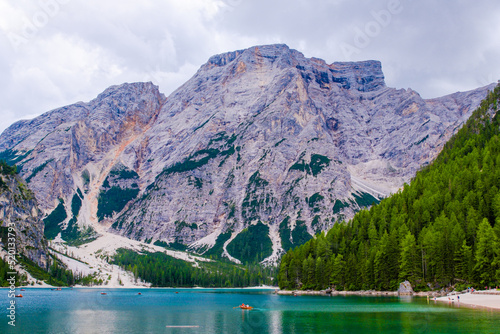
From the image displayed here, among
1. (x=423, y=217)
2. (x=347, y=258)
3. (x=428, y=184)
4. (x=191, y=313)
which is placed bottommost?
(x=191, y=313)

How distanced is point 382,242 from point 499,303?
4332 centimetres

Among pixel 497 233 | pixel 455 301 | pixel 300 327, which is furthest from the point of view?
pixel 497 233

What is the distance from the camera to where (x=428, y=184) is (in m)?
134

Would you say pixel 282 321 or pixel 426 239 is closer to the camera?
pixel 282 321

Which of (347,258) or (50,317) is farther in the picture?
(347,258)

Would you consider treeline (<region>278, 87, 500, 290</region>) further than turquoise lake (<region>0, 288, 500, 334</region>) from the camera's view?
Yes

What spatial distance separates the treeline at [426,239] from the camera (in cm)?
9981

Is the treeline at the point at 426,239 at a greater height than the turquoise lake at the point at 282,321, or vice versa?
the treeline at the point at 426,239

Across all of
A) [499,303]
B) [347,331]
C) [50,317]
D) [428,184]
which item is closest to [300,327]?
[347,331]

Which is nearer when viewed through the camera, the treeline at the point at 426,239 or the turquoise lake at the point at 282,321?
the turquoise lake at the point at 282,321

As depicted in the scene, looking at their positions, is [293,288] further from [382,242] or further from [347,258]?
[382,242]

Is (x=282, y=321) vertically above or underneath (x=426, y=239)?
underneath

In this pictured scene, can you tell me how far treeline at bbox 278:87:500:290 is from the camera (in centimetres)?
9981

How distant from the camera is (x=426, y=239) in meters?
107
